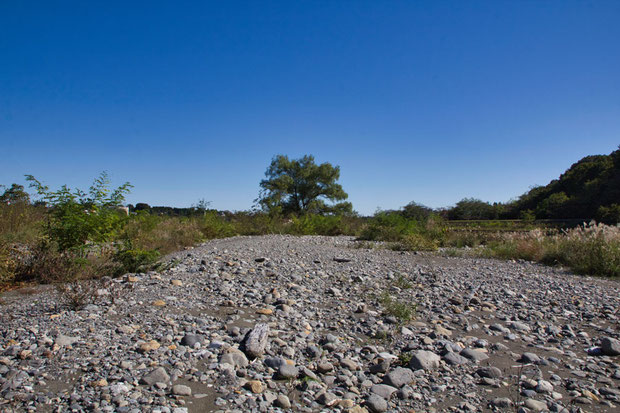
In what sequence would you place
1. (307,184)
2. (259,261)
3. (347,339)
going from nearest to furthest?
(347,339)
(259,261)
(307,184)

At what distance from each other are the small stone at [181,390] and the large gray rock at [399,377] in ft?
4.48

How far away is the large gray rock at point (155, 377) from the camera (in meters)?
2.29

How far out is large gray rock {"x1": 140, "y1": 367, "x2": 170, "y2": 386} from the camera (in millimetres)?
2295

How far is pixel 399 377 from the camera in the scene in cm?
256

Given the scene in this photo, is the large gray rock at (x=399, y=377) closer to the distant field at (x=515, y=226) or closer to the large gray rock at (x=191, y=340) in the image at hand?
the large gray rock at (x=191, y=340)

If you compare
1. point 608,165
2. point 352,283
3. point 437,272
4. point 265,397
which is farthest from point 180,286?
point 608,165

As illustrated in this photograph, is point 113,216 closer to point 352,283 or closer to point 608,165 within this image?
point 352,283

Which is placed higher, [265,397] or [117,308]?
[117,308]

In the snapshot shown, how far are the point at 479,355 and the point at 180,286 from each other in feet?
12.3

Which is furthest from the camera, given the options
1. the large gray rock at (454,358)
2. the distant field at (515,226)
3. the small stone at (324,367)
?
the distant field at (515,226)

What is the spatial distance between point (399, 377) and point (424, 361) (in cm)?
34

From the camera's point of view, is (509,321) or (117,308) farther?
(509,321)

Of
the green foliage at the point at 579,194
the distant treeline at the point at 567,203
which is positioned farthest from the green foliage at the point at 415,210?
the green foliage at the point at 579,194

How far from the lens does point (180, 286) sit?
15.9ft
